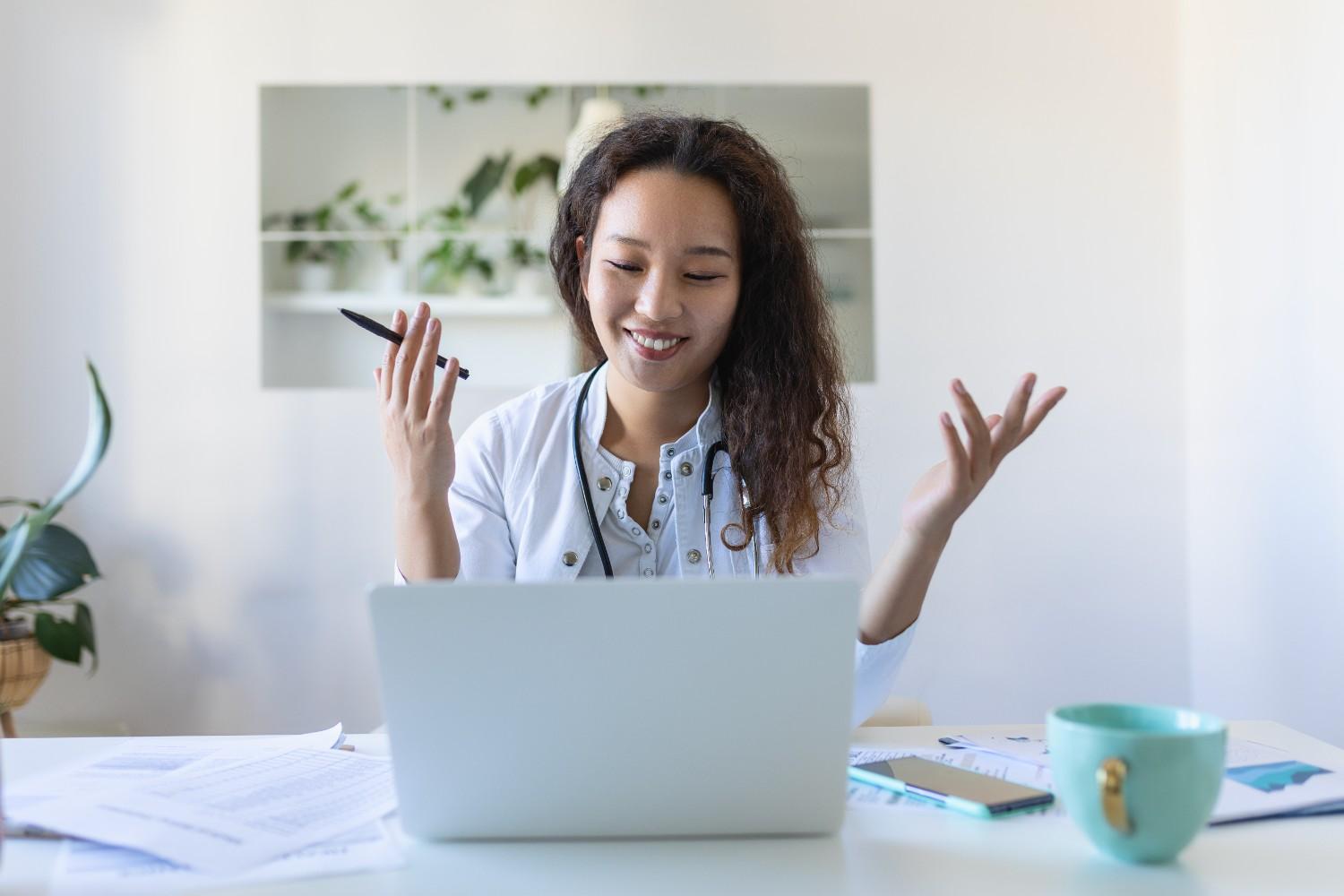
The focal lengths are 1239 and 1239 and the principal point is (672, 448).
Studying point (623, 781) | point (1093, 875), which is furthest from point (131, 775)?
point (1093, 875)

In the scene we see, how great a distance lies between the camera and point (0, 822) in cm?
78

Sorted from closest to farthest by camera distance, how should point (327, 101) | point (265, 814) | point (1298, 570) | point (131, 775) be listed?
1. point (265, 814)
2. point (131, 775)
3. point (1298, 570)
4. point (327, 101)

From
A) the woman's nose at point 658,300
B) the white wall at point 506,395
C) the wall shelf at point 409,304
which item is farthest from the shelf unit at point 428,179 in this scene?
the woman's nose at point 658,300

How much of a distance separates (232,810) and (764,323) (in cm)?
112

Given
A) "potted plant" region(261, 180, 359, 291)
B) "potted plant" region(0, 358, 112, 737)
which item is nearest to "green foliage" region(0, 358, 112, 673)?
"potted plant" region(0, 358, 112, 737)

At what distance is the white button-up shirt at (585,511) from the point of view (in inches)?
67.6

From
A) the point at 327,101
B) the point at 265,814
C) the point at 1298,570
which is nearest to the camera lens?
the point at 265,814

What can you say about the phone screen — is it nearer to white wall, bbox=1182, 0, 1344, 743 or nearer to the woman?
the woman

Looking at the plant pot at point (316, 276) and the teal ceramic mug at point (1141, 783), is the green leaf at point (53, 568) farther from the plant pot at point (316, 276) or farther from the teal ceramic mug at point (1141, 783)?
the teal ceramic mug at point (1141, 783)

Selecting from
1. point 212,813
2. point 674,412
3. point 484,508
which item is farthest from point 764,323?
point 212,813

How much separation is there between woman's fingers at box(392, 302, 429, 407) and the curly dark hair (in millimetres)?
439

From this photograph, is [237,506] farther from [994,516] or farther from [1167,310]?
[1167,310]

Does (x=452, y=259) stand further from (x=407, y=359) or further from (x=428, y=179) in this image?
(x=407, y=359)

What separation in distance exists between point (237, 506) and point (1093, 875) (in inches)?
114
